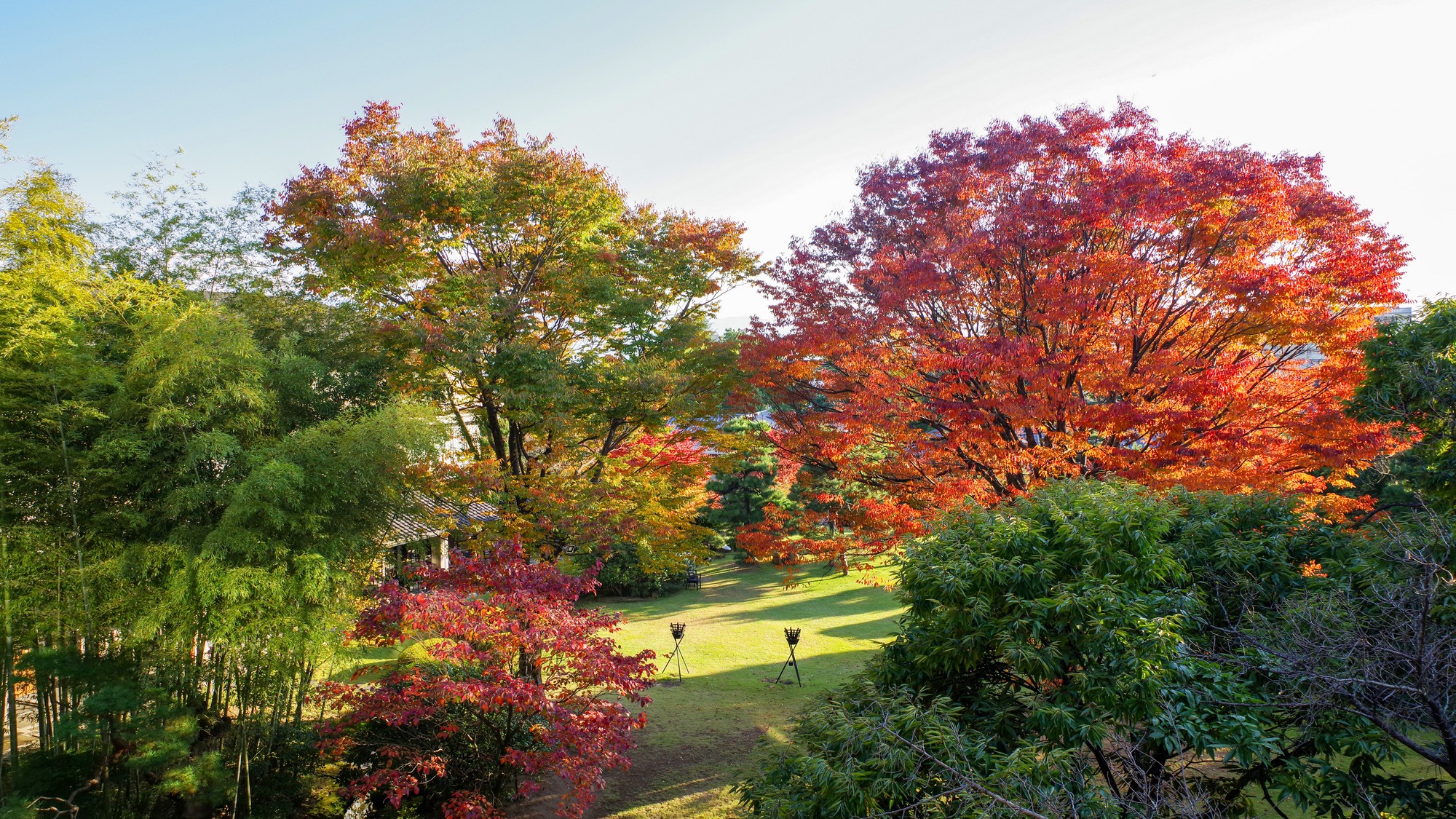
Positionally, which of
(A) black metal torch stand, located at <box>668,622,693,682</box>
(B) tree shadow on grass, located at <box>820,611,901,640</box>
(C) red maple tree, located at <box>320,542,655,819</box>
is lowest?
(B) tree shadow on grass, located at <box>820,611,901,640</box>

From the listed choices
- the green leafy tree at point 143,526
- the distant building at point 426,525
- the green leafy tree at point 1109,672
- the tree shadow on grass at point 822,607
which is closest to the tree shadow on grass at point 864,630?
the tree shadow on grass at point 822,607

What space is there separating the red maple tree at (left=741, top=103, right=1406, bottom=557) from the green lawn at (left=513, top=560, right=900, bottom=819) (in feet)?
8.43

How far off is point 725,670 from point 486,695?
7.51 meters

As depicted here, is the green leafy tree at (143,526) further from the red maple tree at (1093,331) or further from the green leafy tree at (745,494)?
the green leafy tree at (745,494)

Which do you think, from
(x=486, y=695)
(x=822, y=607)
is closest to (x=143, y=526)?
(x=486, y=695)

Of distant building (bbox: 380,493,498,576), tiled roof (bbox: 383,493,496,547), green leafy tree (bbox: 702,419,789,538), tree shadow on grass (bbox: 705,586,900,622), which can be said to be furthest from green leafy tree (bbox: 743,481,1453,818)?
green leafy tree (bbox: 702,419,789,538)

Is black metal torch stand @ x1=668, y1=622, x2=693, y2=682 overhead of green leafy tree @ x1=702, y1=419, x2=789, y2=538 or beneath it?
beneath

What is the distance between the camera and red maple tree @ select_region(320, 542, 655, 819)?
5723 mm

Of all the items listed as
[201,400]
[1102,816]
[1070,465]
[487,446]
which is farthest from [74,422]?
[1070,465]

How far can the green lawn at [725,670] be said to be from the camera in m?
7.43

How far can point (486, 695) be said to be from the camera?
215 inches

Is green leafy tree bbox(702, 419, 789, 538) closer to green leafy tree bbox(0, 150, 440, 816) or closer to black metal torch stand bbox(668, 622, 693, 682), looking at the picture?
black metal torch stand bbox(668, 622, 693, 682)

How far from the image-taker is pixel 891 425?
27.8 feet

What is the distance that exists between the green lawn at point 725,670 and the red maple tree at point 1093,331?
2570mm
